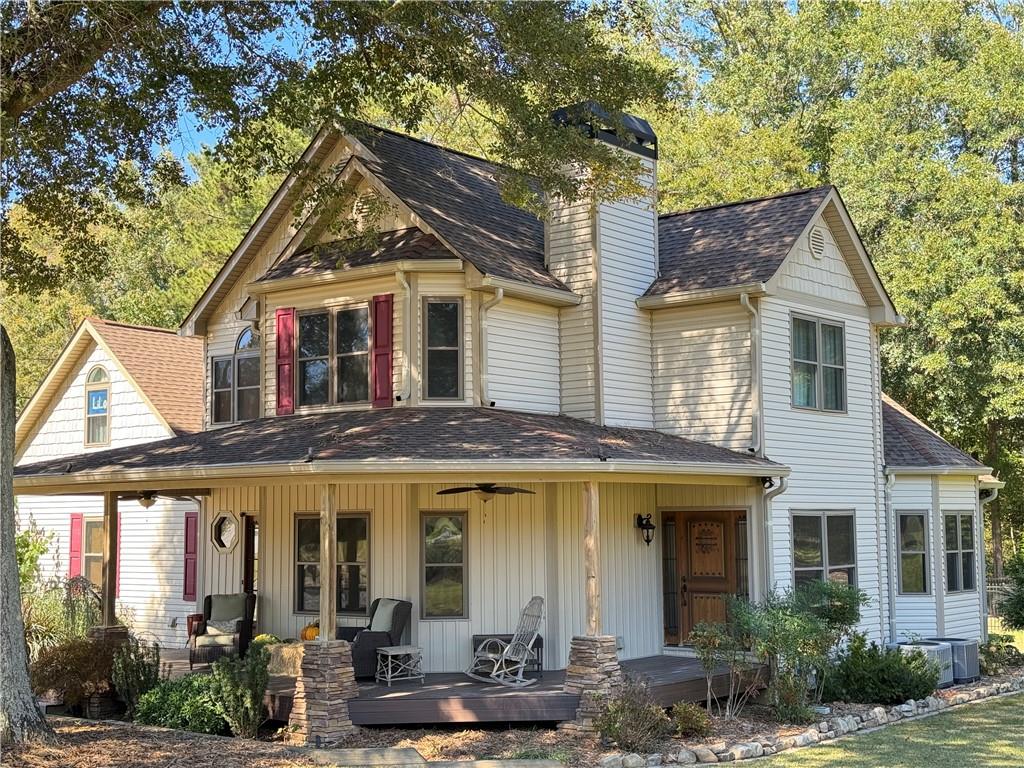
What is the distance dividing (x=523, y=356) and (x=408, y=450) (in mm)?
3695

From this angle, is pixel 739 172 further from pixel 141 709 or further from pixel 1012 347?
pixel 141 709

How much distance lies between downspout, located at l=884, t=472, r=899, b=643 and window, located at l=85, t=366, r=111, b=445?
14.4 metres

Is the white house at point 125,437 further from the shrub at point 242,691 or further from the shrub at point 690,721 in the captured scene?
the shrub at point 690,721

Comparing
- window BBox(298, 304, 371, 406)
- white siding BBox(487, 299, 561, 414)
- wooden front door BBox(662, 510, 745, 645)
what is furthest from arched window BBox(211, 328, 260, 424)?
wooden front door BBox(662, 510, 745, 645)

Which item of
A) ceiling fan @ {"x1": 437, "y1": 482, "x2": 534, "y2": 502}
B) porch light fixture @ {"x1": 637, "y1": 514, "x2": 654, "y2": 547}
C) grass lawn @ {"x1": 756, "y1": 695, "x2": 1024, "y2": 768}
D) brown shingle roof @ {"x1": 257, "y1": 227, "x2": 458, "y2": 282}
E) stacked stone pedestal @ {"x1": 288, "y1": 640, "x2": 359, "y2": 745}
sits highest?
brown shingle roof @ {"x1": 257, "y1": 227, "x2": 458, "y2": 282}

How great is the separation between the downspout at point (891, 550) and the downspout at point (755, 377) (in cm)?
385

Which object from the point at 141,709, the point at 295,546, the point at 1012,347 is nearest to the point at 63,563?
the point at 295,546

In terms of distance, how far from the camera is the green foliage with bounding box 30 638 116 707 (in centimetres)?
1384

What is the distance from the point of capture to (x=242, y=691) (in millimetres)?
12336

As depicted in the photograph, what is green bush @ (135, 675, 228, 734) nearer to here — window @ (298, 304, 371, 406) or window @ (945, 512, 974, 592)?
window @ (298, 304, 371, 406)

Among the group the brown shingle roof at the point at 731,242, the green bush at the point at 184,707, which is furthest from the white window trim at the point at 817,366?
the green bush at the point at 184,707

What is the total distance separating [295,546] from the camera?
15.9 meters

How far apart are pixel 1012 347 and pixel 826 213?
440 inches

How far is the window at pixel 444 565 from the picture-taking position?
14.5 metres
